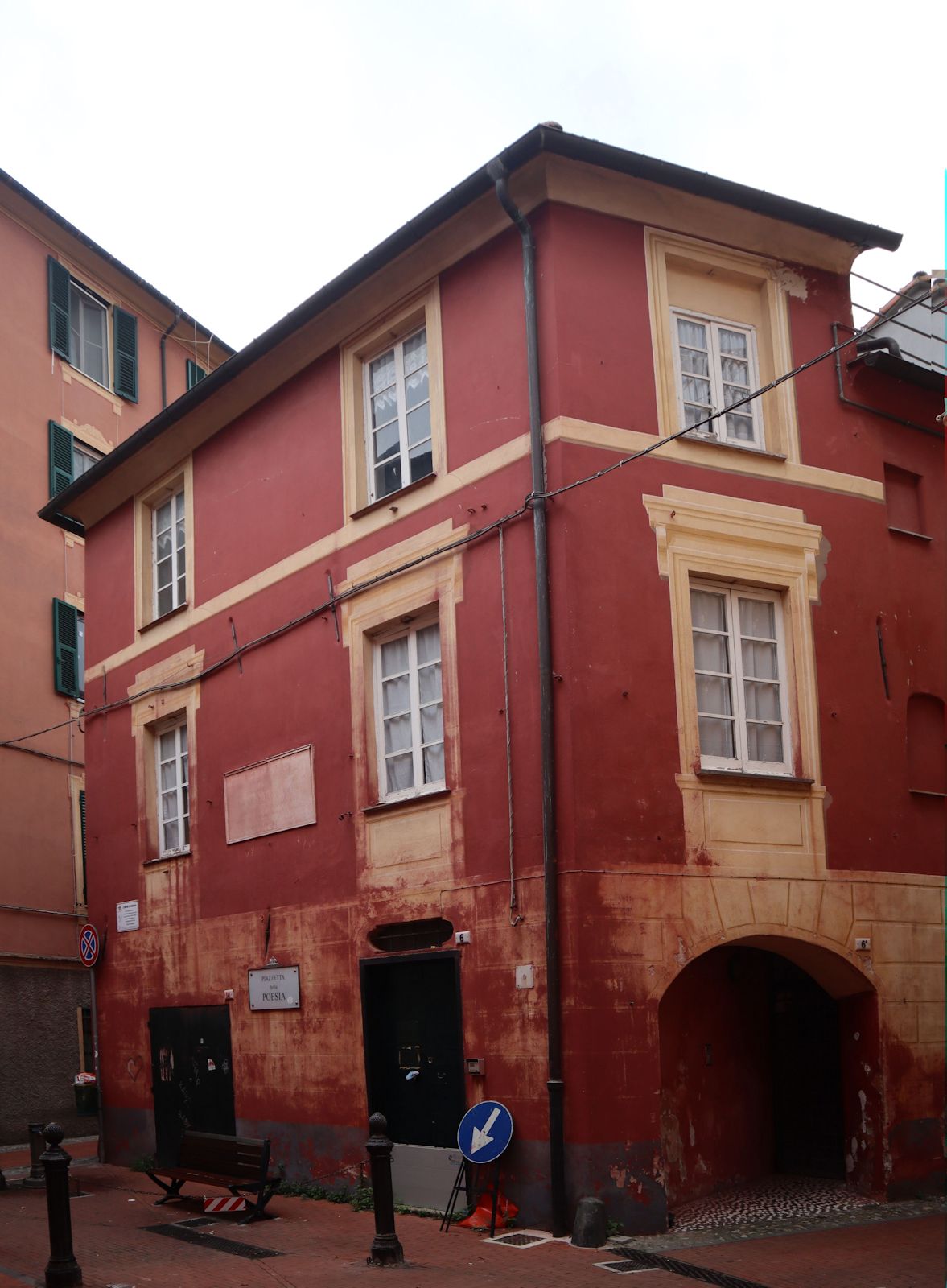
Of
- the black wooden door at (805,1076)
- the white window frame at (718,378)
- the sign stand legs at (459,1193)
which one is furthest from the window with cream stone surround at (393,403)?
the sign stand legs at (459,1193)

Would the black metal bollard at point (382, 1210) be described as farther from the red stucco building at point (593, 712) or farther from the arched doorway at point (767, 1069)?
the arched doorway at point (767, 1069)

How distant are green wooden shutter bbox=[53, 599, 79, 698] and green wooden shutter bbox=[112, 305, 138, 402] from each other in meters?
4.76

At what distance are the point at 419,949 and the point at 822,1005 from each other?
400cm

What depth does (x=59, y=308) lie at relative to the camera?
81.5ft

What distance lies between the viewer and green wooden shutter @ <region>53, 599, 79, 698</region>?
23.7 m

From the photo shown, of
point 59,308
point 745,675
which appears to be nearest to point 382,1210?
point 745,675

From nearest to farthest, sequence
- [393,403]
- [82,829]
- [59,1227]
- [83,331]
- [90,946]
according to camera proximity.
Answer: [59,1227], [393,403], [90,946], [82,829], [83,331]

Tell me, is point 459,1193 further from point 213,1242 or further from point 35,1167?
point 35,1167

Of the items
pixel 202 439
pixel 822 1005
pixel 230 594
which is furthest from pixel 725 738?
pixel 202 439

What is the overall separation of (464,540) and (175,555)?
6.28 m

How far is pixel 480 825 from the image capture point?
494 inches

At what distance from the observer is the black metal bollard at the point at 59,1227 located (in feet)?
32.9

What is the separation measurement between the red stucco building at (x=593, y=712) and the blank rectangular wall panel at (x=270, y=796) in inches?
1.9

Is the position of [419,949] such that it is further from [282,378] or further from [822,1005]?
[282,378]
